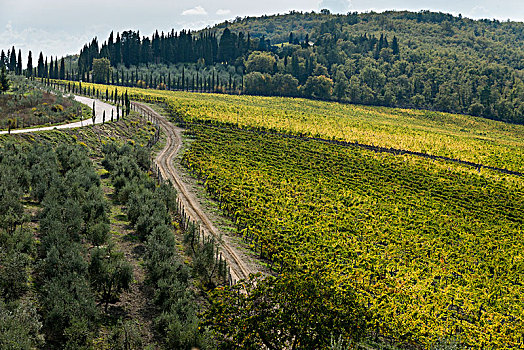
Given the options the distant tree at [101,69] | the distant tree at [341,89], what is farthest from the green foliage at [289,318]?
the distant tree at [341,89]

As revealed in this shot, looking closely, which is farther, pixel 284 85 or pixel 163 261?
pixel 284 85

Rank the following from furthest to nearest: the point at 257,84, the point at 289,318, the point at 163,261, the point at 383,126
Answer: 1. the point at 257,84
2. the point at 383,126
3. the point at 163,261
4. the point at 289,318

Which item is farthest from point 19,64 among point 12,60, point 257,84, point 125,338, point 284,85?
point 125,338

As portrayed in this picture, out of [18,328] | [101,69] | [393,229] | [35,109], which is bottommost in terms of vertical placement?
[393,229]

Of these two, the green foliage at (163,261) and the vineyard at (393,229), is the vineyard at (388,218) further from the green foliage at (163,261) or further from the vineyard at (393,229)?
the green foliage at (163,261)

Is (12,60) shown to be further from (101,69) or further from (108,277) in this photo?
(108,277)

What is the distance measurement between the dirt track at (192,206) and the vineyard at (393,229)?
9.09 feet

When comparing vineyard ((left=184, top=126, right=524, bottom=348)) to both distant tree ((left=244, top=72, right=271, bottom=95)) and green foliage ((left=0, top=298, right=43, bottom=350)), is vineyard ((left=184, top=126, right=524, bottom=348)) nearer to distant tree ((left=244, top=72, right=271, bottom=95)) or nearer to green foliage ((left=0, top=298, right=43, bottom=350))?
green foliage ((left=0, top=298, right=43, bottom=350))

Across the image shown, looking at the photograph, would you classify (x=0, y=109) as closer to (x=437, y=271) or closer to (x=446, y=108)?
(x=437, y=271)

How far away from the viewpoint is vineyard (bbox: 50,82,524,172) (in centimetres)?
9875

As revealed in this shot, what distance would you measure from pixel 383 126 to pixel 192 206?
92.9 metres

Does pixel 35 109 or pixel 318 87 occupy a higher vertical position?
A: pixel 318 87

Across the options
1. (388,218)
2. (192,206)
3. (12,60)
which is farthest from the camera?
(12,60)

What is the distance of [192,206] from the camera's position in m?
49.8
